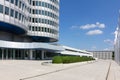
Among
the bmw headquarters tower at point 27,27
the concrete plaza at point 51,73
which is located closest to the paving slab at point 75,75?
the concrete plaza at point 51,73

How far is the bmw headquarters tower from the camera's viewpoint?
53.8 meters

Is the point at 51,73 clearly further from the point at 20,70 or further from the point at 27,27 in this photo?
the point at 27,27

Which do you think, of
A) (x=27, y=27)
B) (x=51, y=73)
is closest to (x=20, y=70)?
(x=51, y=73)

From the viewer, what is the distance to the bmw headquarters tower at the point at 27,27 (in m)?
53.8

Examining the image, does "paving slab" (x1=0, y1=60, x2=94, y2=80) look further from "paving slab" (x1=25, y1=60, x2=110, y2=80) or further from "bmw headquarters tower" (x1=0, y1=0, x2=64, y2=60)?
"bmw headquarters tower" (x1=0, y1=0, x2=64, y2=60)

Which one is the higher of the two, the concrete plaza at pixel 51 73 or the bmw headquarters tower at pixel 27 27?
the bmw headquarters tower at pixel 27 27

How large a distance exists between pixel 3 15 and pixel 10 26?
551 cm

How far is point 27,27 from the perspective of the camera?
218 ft

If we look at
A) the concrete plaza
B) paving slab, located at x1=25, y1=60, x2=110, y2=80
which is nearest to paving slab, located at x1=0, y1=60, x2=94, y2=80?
the concrete plaza

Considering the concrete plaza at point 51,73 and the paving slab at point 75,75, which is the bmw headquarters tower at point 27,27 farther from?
the paving slab at point 75,75

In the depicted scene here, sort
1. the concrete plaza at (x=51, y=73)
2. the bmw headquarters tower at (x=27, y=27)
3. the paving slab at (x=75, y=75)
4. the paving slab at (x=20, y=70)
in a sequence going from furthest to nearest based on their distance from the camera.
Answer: the bmw headquarters tower at (x=27, y=27) → the paving slab at (x=75, y=75) → the concrete plaza at (x=51, y=73) → the paving slab at (x=20, y=70)

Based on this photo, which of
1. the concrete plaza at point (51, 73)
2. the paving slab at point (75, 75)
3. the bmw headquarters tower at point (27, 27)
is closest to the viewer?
the concrete plaza at point (51, 73)

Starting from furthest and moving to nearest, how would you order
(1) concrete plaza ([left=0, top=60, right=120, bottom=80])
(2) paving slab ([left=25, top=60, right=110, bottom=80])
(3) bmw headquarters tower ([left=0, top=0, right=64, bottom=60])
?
(3) bmw headquarters tower ([left=0, top=0, right=64, bottom=60]) → (2) paving slab ([left=25, top=60, right=110, bottom=80]) → (1) concrete plaza ([left=0, top=60, right=120, bottom=80])

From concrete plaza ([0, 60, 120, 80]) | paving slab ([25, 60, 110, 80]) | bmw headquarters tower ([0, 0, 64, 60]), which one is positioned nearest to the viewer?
concrete plaza ([0, 60, 120, 80])
